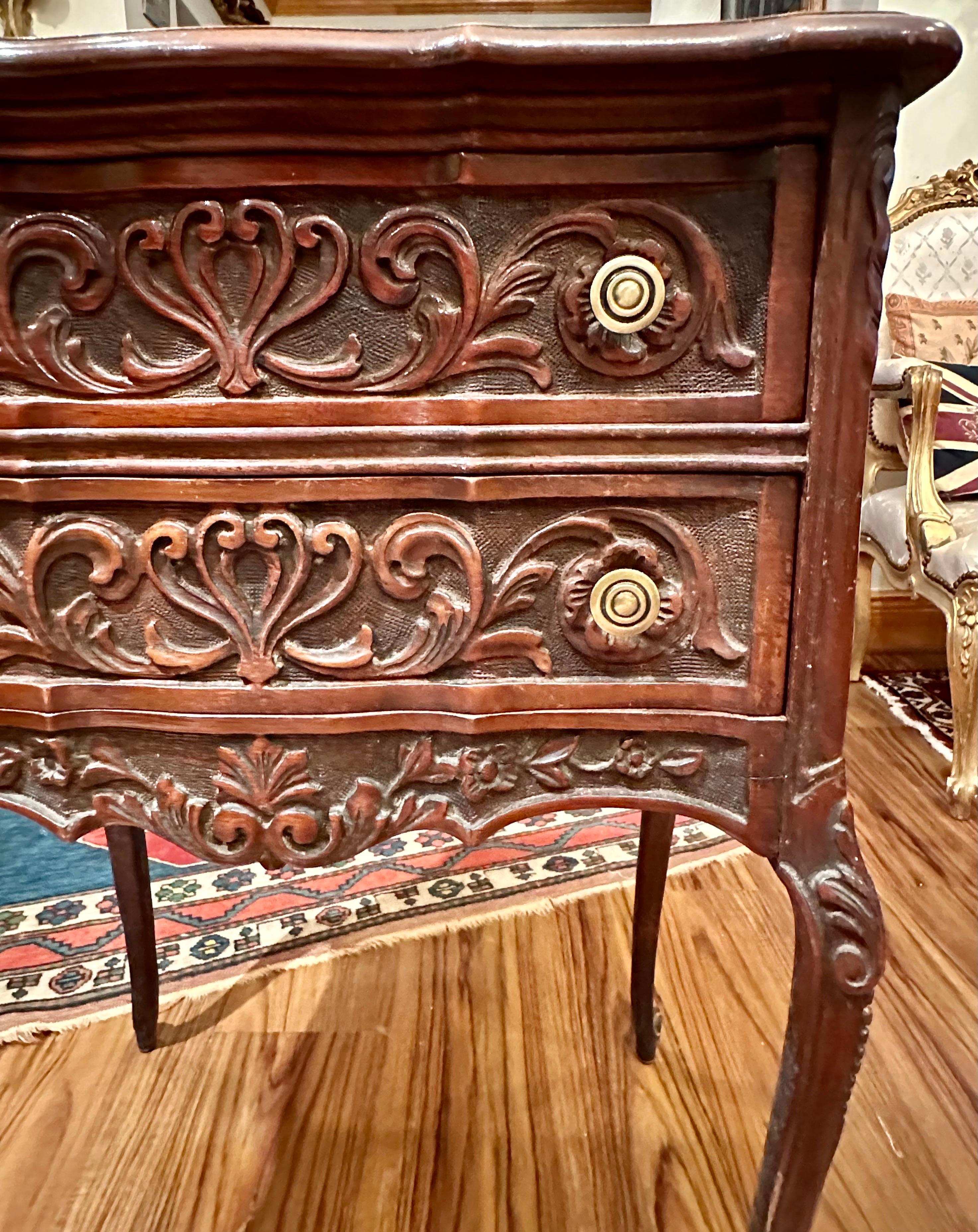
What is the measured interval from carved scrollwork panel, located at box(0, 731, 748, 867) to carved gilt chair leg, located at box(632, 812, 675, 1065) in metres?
0.39

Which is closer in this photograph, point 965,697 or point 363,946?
point 363,946

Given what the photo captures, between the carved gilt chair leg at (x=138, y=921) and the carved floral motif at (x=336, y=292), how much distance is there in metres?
0.57

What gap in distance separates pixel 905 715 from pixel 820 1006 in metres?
1.58

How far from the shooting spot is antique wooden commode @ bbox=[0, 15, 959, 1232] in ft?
1.44

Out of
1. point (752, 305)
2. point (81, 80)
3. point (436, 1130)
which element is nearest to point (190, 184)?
point (81, 80)

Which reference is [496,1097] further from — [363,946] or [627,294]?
[627,294]

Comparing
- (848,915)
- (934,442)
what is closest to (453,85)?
(848,915)

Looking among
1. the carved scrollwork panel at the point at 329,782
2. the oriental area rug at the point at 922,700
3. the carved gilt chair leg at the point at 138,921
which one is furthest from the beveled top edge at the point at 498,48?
the oriental area rug at the point at 922,700

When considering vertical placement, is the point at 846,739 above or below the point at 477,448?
below

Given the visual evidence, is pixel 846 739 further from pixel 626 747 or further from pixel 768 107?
pixel 768 107

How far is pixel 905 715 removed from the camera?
6.31 feet

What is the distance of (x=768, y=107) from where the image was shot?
436mm

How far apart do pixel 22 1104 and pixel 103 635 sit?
700mm

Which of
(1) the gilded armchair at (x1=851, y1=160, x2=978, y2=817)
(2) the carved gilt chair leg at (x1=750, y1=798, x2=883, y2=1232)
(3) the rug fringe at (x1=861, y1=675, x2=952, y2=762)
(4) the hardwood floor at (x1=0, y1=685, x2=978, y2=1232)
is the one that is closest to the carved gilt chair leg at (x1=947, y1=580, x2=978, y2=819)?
(1) the gilded armchair at (x1=851, y1=160, x2=978, y2=817)
